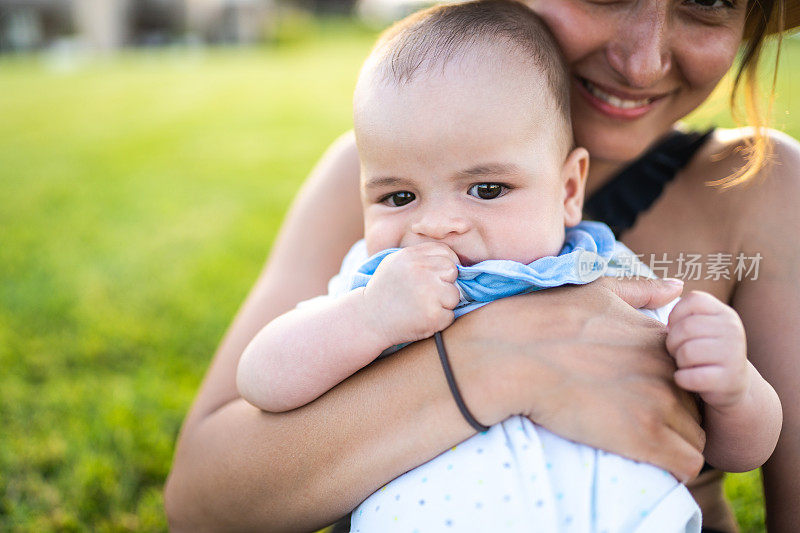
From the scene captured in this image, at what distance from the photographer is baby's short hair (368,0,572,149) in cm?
156

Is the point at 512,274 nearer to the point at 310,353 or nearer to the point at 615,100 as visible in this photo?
the point at 310,353

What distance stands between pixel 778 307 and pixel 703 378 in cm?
58

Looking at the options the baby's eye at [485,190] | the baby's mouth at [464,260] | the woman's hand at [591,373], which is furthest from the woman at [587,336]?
the baby's eye at [485,190]

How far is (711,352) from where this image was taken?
4.05 ft

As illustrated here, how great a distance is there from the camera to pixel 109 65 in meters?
19.0

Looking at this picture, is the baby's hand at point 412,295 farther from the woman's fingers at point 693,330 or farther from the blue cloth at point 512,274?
the woman's fingers at point 693,330

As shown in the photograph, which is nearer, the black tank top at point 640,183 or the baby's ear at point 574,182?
the baby's ear at point 574,182

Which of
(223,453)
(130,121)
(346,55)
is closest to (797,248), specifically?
(223,453)

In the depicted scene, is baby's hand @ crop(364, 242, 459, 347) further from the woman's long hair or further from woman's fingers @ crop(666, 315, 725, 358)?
the woman's long hair

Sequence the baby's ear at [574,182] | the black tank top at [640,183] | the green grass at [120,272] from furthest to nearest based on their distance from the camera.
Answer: the green grass at [120,272] < the black tank top at [640,183] < the baby's ear at [574,182]

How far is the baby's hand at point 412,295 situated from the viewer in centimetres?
137

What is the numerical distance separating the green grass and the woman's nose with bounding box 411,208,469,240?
1569 mm

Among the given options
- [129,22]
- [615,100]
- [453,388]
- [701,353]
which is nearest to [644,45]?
[615,100]

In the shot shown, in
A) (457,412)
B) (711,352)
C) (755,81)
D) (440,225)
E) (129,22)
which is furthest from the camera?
(129,22)
